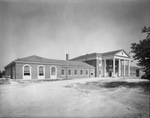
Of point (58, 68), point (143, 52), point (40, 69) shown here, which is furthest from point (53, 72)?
point (143, 52)

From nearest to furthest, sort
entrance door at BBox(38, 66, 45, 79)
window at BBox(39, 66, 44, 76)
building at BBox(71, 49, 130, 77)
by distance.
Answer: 1. entrance door at BBox(38, 66, 45, 79)
2. window at BBox(39, 66, 44, 76)
3. building at BBox(71, 49, 130, 77)

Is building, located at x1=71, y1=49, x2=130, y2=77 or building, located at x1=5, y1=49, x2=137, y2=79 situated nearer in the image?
building, located at x1=5, y1=49, x2=137, y2=79

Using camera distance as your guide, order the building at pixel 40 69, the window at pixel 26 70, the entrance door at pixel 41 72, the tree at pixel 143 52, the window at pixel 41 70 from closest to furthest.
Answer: the tree at pixel 143 52 < the building at pixel 40 69 < the window at pixel 26 70 < the entrance door at pixel 41 72 < the window at pixel 41 70

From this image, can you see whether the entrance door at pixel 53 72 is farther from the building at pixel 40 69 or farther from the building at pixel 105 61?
the building at pixel 105 61

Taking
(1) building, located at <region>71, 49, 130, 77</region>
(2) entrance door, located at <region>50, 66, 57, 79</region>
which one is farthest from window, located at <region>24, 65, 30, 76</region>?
(1) building, located at <region>71, 49, 130, 77</region>

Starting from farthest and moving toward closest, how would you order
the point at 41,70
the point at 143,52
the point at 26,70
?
Answer: the point at 41,70
the point at 26,70
the point at 143,52

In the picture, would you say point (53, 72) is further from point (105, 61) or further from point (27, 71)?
point (105, 61)

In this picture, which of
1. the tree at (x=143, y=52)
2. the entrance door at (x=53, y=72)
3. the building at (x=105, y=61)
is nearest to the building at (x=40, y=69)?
the entrance door at (x=53, y=72)

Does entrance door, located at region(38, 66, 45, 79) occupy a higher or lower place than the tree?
lower

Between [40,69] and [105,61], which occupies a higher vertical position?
[105,61]

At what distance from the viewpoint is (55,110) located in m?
4.18

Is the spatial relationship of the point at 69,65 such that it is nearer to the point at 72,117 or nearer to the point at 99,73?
the point at 99,73

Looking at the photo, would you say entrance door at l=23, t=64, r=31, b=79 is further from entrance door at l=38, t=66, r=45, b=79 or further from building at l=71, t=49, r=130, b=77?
building at l=71, t=49, r=130, b=77

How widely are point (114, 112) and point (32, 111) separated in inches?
129
